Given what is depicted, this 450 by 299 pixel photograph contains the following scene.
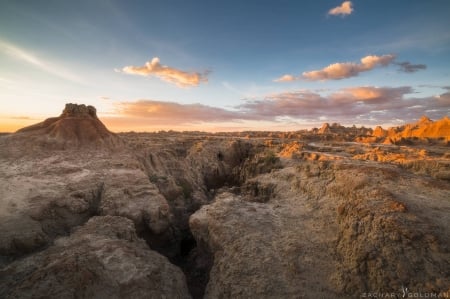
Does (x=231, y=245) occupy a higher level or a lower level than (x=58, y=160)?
lower

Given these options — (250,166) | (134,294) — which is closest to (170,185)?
(250,166)

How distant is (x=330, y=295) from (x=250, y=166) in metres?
18.2

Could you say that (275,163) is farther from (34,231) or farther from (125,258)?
(34,231)

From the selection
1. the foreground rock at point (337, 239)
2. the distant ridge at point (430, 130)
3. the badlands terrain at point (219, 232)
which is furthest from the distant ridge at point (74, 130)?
the distant ridge at point (430, 130)

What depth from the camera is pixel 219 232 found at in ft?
41.1

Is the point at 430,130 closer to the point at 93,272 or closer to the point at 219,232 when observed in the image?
the point at 219,232

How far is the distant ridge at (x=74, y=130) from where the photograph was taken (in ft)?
69.6

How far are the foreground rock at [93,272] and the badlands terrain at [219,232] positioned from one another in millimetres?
40

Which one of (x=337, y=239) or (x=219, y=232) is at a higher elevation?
(x=337, y=239)

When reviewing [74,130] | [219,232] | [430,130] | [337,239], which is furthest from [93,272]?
[430,130]

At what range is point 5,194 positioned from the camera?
13.5 meters

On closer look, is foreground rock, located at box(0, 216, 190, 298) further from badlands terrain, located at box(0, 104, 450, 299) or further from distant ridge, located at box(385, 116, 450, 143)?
distant ridge, located at box(385, 116, 450, 143)

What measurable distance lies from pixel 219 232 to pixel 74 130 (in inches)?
678

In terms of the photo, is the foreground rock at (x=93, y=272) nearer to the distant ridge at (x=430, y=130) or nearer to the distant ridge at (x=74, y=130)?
the distant ridge at (x=74, y=130)
